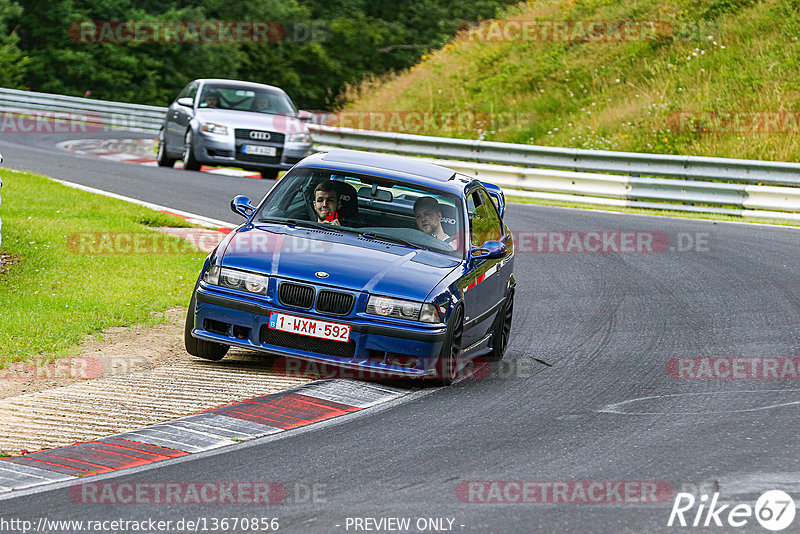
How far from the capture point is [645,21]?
30.8 metres

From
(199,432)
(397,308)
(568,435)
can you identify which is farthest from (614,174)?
(199,432)

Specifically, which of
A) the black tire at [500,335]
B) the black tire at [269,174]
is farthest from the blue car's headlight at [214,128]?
the black tire at [500,335]

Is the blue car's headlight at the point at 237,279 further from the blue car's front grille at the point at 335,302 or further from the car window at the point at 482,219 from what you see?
the car window at the point at 482,219

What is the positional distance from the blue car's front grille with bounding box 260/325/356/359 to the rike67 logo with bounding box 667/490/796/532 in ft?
9.38

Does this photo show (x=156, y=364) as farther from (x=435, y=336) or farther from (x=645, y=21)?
(x=645, y=21)

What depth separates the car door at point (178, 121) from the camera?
22330 mm

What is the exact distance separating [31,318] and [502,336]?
3823 mm

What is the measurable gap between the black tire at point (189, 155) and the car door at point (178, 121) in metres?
0.17

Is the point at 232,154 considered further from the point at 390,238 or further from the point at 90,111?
the point at 90,111

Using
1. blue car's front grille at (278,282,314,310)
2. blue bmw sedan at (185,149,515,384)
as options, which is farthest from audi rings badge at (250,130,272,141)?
blue car's front grille at (278,282,314,310)

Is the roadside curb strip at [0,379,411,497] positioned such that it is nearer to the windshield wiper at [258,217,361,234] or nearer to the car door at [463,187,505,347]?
the car door at [463,187,505,347]

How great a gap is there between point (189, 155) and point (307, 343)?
1483cm

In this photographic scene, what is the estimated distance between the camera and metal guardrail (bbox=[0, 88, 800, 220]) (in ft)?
64.4

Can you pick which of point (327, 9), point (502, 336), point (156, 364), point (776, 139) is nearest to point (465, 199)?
point (502, 336)
